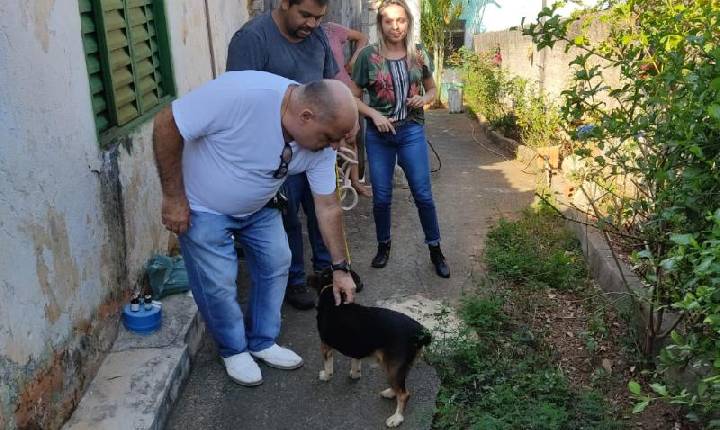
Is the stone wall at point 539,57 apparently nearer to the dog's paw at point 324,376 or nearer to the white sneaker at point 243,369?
the dog's paw at point 324,376

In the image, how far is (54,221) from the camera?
2.88 metres

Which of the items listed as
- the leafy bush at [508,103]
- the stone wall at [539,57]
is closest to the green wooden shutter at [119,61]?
the stone wall at [539,57]

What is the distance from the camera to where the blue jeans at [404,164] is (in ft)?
15.4

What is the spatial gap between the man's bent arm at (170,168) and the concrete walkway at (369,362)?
99 cm

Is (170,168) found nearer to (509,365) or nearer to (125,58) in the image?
(125,58)

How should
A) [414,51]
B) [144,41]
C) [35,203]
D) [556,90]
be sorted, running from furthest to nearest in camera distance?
[556,90] → [414,51] → [144,41] → [35,203]

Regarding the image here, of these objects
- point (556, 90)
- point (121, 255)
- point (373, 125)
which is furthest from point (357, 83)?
point (556, 90)

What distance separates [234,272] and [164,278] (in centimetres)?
83

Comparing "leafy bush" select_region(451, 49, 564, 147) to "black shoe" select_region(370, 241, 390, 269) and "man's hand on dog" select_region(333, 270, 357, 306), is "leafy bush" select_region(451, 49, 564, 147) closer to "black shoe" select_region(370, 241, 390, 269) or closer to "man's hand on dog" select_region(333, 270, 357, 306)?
"black shoe" select_region(370, 241, 390, 269)

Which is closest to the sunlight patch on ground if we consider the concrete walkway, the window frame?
the concrete walkway

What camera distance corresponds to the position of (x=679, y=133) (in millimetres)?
2619

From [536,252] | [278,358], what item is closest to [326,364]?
[278,358]

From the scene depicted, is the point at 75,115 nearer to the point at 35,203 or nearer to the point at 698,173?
the point at 35,203

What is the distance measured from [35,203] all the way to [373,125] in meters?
2.51
